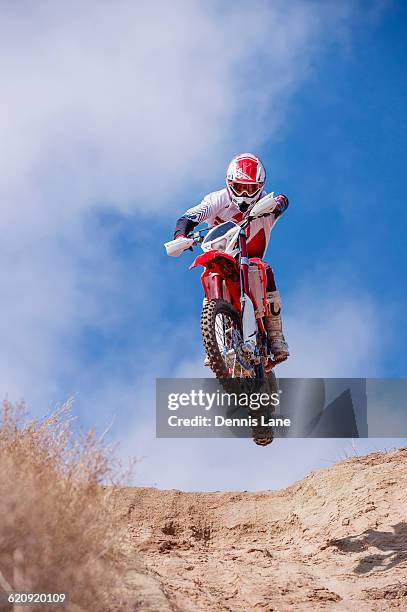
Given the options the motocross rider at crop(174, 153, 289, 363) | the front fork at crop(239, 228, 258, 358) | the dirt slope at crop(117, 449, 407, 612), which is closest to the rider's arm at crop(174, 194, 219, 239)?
the motocross rider at crop(174, 153, 289, 363)

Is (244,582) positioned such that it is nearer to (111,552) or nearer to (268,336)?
(111,552)

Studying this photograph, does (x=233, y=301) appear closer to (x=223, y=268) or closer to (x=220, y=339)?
(x=223, y=268)

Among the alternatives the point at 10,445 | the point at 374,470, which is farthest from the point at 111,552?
the point at 374,470

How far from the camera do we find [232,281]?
1116 centimetres

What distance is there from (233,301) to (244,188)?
5.52 feet

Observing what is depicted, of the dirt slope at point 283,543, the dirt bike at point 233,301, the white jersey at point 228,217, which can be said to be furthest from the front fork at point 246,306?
the dirt slope at point 283,543

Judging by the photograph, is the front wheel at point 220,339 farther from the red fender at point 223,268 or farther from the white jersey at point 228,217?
the white jersey at point 228,217

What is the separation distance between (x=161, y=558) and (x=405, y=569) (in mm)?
3234

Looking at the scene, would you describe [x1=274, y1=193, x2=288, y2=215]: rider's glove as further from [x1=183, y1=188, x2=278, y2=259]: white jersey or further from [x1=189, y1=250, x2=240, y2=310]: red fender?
Answer: [x1=189, y1=250, x2=240, y2=310]: red fender

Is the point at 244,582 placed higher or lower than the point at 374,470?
lower

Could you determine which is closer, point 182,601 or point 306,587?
point 182,601

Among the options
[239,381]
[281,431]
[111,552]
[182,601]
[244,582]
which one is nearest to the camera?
[111,552]

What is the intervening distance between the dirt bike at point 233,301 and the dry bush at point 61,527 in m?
2.88

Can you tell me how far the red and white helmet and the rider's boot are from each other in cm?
138
